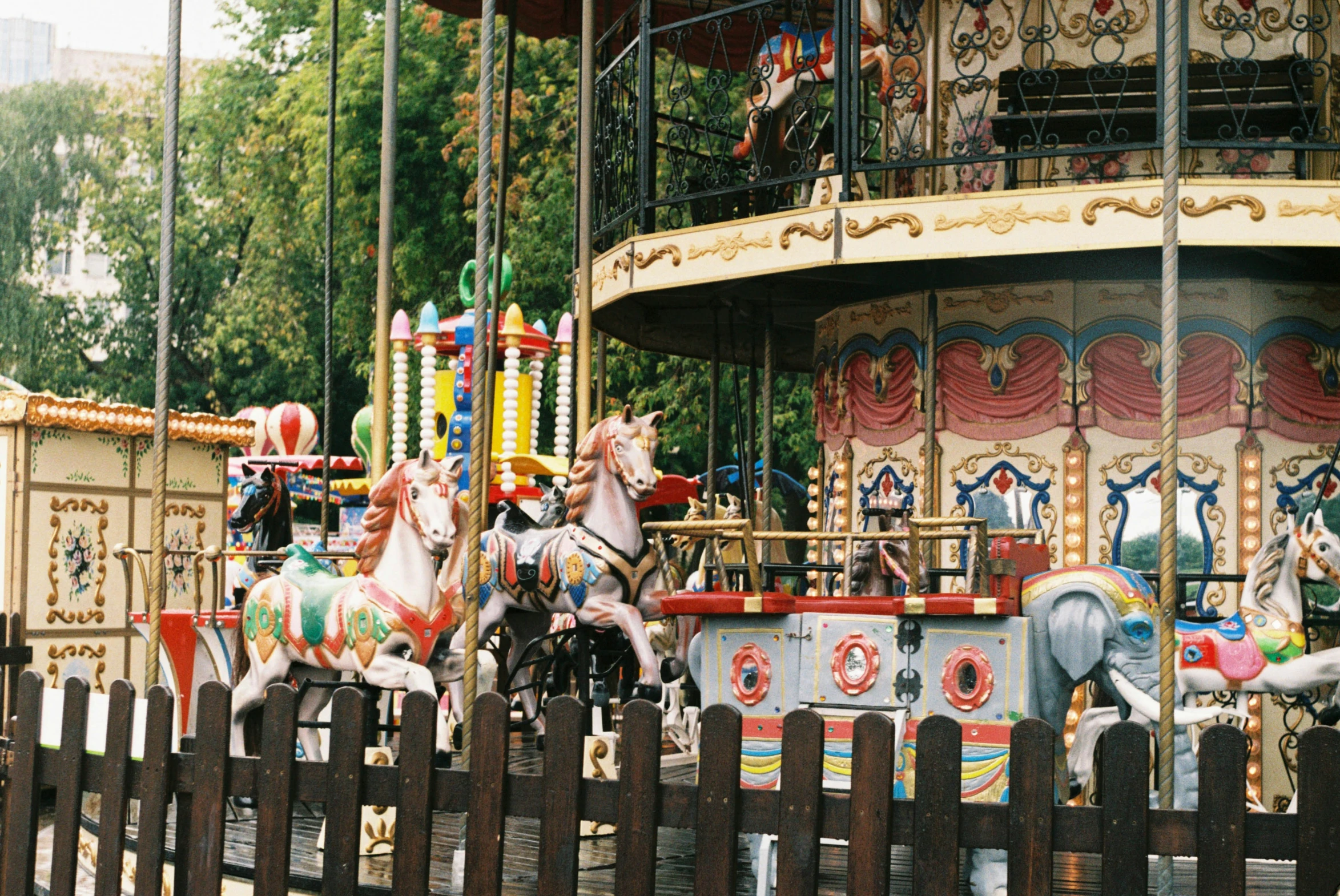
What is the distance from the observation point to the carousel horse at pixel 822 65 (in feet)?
34.9

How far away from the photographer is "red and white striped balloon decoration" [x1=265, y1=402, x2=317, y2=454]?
106 feet

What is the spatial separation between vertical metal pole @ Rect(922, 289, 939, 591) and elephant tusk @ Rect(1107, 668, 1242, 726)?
3.50 meters

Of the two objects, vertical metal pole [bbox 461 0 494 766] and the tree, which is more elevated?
the tree

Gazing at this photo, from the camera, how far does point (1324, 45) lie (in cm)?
1054

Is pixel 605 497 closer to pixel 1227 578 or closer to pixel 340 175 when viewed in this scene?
pixel 1227 578

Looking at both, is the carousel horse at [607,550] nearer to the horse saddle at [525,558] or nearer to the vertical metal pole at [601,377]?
the horse saddle at [525,558]

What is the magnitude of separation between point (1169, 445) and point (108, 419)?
11.7 metres

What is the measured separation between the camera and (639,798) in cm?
469

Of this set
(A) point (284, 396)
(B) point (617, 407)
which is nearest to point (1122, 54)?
(B) point (617, 407)

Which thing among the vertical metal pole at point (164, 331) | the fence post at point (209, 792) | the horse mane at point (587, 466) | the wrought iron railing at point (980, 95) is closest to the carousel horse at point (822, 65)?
the wrought iron railing at point (980, 95)

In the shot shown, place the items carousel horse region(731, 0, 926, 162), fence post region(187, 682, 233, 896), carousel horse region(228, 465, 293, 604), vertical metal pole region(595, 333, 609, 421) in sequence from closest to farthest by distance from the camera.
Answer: fence post region(187, 682, 233, 896)
carousel horse region(731, 0, 926, 162)
vertical metal pole region(595, 333, 609, 421)
carousel horse region(228, 465, 293, 604)

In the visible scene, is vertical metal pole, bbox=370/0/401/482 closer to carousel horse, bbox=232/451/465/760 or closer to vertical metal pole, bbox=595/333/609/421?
carousel horse, bbox=232/451/465/760

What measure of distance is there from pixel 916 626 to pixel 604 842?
97.1 inches

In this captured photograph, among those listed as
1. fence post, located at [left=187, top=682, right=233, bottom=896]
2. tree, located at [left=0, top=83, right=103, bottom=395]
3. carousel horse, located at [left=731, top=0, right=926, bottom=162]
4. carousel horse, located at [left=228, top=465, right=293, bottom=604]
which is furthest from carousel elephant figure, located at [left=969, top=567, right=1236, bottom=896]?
tree, located at [left=0, top=83, right=103, bottom=395]
